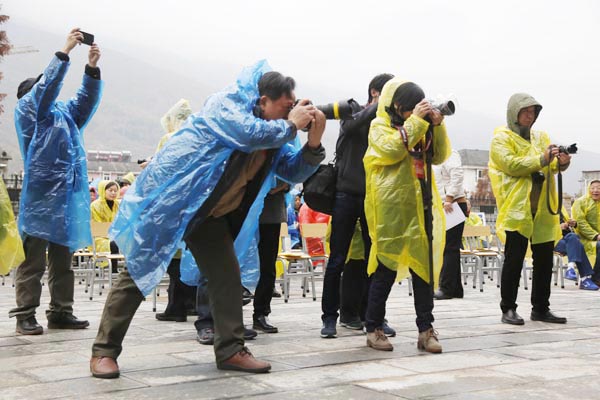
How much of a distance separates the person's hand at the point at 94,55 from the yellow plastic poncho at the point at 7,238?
1150mm

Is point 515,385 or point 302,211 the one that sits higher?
point 302,211

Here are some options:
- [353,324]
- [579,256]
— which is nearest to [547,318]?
[353,324]

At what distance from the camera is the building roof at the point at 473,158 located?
338 feet

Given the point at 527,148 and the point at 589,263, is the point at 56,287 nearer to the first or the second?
the point at 527,148

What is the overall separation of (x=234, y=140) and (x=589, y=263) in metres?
8.80

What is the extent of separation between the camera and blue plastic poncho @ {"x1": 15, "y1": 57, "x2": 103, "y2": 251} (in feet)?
18.3

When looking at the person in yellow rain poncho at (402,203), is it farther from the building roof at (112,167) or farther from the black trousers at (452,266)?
the building roof at (112,167)

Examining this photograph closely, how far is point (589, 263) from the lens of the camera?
37.3ft

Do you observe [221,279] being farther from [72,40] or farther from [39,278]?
[72,40]

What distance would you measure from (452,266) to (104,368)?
18.6 ft

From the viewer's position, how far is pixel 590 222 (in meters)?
11.6

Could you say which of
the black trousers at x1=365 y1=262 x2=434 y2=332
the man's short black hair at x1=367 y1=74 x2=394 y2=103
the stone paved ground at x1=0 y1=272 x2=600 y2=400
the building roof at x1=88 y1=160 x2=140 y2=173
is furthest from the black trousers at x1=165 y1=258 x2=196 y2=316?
the building roof at x1=88 y1=160 x2=140 y2=173

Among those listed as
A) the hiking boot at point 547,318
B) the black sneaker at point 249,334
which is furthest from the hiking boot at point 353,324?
the hiking boot at point 547,318

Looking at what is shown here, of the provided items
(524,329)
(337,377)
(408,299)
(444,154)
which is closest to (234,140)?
(337,377)
